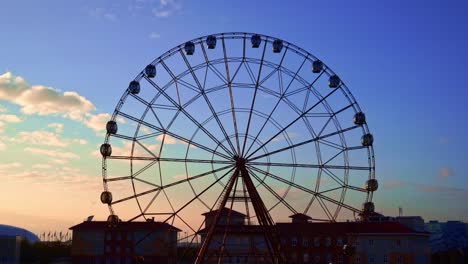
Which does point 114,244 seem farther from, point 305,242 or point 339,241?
point 339,241

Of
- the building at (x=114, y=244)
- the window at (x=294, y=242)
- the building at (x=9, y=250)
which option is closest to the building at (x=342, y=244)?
the window at (x=294, y=242)

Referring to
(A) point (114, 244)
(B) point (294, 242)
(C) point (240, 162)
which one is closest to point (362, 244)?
(B) point (294, 242)

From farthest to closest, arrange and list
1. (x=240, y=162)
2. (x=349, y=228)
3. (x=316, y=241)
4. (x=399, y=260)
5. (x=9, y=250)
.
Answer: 1. (x=9, y=250)
2. (x=316, y=241)
3. (x=399, y=260)
4. (x=349, y=228)
5. (x=240, y=162)

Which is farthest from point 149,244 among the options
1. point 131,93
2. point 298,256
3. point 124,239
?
point 131,93

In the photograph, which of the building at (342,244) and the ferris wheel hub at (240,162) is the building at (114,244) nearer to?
the building at (342,244)

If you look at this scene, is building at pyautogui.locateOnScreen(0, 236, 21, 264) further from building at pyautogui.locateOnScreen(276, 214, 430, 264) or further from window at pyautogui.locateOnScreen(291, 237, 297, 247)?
window at pyautogui.locateOnScreen(291, 237, 297, 247)

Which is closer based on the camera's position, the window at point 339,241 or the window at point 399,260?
the window at point 399,260

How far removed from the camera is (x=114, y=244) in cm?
10438

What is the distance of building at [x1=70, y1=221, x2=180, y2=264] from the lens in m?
102

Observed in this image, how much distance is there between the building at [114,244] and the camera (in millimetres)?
A: 101500

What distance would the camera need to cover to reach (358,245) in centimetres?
9612

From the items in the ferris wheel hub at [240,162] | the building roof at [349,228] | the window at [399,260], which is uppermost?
the ferris wheel hub at [240,162]

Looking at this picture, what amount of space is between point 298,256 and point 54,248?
59.4m

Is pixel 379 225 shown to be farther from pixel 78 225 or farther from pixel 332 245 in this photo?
pixel 78 225
